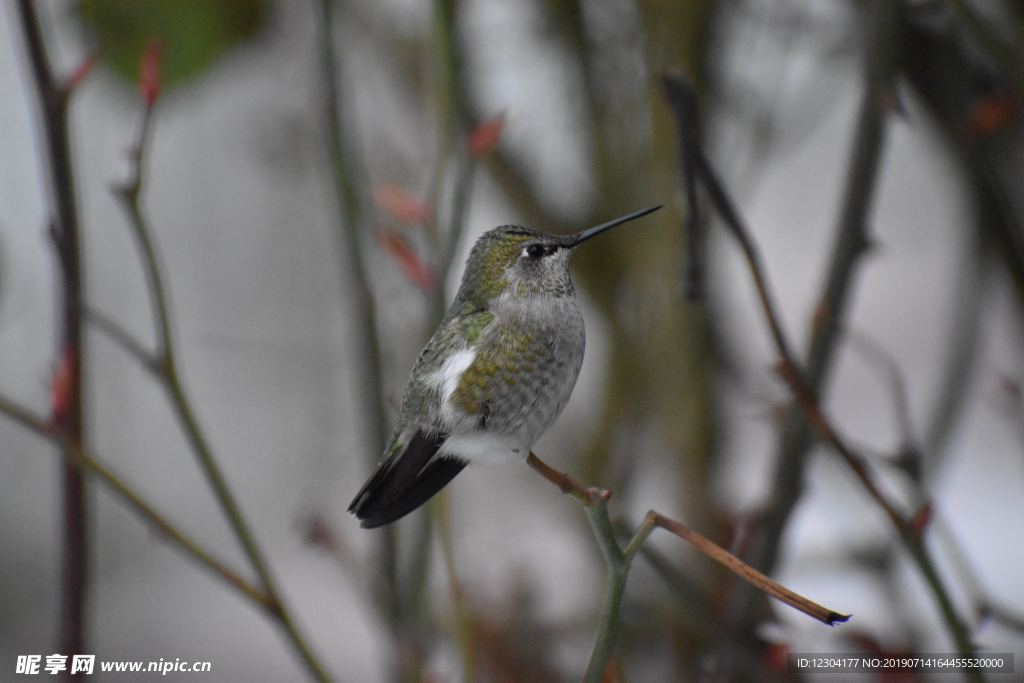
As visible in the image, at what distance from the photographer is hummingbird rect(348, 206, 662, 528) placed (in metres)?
→ 0.46

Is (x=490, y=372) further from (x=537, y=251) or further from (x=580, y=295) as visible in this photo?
(x=580, y=295)

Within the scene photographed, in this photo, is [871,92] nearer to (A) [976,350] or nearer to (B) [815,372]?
(B) [815,372]

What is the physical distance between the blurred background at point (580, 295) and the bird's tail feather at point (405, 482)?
0.21m

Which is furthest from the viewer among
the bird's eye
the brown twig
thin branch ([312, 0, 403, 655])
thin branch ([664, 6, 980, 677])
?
thin branch ([312, 0, 403, 655])

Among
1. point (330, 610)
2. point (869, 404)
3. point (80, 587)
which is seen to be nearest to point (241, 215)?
point (330, 610)

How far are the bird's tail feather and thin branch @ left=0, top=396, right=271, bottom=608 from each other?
0.68 feet

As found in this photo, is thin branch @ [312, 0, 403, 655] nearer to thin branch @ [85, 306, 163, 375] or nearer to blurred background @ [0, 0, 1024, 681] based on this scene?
blurred background @ [0, 0, 1024, 681]

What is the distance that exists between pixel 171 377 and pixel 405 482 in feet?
0.76

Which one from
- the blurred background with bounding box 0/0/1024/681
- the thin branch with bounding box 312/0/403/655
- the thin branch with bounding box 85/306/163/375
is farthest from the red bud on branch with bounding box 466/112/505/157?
the thin branch with bounding box 85/306/163/375

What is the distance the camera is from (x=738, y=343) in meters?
1.58

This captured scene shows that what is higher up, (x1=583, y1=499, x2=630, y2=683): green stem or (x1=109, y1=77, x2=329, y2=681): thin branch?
(x1=109, y1=77, x2=329, y2=681): thin branch

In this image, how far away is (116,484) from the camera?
22.4 inches

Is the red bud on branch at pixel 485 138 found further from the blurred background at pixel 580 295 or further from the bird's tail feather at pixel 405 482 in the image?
the bird's tail feather at pixel 405 482

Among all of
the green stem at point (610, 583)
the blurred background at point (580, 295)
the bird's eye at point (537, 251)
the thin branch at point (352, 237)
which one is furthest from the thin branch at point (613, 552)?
the thin branch at point (352, 237)
